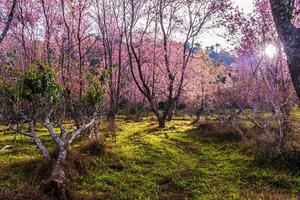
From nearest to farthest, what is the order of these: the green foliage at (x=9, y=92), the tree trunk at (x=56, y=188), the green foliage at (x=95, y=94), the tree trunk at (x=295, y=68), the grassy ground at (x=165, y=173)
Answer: the tree trunk at (x=295, y=68) < the tree trunk at (x=56, y=188) < the grassy ground at (x=165, y=173) < the green foliage at (x=9, y=92) < the green foliage at (x=95, y=94)

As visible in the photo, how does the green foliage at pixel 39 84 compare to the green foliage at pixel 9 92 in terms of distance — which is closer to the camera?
the green foliage at pixel 39 84

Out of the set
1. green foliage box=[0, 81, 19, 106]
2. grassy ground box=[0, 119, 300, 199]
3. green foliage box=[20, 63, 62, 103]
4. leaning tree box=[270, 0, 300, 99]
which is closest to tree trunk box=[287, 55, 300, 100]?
leaning tree box=[270, 0, 300, 99]

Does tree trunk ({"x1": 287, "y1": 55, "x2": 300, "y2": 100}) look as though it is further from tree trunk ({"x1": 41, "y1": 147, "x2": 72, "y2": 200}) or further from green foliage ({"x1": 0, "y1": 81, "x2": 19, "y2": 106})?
green foliage ({"x1": 0, "y1": 81, "x2": 19, "y2": 106})

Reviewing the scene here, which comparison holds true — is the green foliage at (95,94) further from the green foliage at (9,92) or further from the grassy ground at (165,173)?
the green foliage at (9,92)

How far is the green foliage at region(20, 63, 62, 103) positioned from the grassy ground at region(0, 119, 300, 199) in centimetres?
Result: 256

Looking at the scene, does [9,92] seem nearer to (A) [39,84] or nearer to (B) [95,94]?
(A) [39,84]

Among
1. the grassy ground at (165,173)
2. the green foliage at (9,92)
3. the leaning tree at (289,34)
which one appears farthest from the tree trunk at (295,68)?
the green foliage at (9,92)

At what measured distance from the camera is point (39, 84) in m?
12.7

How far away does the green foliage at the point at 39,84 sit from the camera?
1259cm

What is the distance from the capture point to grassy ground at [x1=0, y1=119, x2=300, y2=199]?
37.6 ft

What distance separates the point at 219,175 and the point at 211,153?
4.02 metres

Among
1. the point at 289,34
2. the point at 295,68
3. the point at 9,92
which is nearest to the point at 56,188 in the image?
the point at 9,92

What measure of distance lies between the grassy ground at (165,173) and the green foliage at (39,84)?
2.56m

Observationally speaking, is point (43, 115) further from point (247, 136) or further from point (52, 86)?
point (247, 136)
